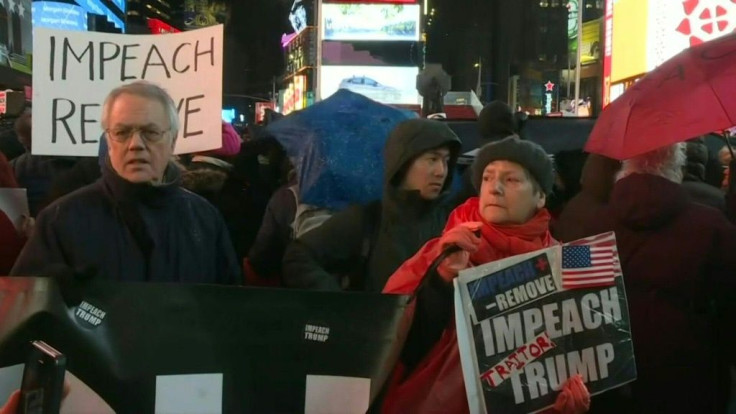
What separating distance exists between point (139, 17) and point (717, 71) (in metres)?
67.8

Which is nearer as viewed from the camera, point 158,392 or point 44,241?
point 158,392

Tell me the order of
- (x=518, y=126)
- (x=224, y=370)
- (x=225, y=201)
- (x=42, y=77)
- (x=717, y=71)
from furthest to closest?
(x=518, y=126), (x=225, y=201), (x=42, y=77), (x=717, y=71), (x=224, y=370)

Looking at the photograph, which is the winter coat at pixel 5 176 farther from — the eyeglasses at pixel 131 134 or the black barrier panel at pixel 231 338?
the black barrier panel at pixel 231 338

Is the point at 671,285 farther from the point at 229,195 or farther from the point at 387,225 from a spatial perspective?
the point at 229,195

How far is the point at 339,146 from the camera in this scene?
4547mm

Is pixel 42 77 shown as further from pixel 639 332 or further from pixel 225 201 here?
pixel 639 332

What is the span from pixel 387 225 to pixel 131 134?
1.15 meters

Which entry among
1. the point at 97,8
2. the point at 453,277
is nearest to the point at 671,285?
the point at 453,277

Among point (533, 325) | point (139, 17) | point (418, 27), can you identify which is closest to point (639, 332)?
Answer: point (533, 325)

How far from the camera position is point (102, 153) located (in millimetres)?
3227

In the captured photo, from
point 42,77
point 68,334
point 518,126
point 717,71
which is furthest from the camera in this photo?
point 518,126

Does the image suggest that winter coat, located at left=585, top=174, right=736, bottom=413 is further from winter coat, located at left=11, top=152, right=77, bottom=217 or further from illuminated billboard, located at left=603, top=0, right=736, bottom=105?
winter coat, located at left=11, top=152, right=77, bottom=217

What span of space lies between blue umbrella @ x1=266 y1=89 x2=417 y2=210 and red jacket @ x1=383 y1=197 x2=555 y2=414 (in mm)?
1612

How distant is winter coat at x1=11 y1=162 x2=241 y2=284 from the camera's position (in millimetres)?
2725
